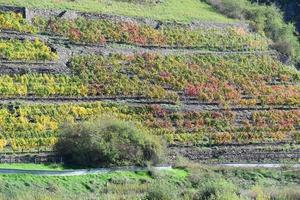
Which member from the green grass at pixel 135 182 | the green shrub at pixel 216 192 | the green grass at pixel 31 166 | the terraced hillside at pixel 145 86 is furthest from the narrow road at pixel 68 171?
the green shrub at pixel 216 192

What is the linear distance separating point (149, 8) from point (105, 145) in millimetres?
27204

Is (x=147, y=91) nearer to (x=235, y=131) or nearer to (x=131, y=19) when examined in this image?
(x=235, y=131)

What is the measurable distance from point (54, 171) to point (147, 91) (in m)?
13.9

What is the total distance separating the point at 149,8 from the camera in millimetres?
67562

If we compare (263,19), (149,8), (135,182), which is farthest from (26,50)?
(263,19)

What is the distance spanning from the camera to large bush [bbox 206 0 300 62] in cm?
7357

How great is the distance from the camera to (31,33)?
177ft

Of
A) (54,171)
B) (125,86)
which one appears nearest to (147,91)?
(125,86)

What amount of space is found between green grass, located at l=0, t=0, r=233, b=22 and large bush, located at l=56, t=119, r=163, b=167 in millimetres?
17006

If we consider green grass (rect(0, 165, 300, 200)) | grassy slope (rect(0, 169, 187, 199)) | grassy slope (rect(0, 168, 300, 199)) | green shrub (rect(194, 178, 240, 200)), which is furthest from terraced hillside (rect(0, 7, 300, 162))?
green shrub (rect(194, 178, 240, 200))

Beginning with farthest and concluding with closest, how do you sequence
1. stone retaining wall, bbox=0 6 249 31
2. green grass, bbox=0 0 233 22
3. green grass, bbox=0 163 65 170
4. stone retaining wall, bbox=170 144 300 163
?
green grass, bbox=0 0 233 22 < stone retaining wall, bbox=0 6 249 31 < stone retaining wall, bbox=170 144 300 163 < green grass, bbox=0 163 65 170

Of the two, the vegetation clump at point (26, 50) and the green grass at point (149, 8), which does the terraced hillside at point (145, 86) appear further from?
the green grass at point (149, 8)

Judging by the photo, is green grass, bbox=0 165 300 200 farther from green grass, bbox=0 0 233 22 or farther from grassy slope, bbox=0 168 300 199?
green grass, bbox=0 0 233 22

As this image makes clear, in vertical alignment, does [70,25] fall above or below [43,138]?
above
